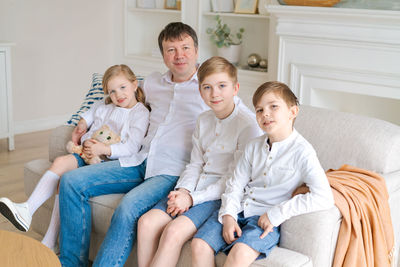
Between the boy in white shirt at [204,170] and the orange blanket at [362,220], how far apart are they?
0.40 m

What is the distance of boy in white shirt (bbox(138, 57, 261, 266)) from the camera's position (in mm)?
1889

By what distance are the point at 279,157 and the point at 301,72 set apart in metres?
1.99

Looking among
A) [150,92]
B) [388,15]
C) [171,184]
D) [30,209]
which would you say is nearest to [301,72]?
[388,15]

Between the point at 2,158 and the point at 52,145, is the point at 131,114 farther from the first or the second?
the point at 2,158

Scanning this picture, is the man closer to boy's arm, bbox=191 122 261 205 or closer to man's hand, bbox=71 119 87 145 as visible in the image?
boy's arm, bbox=191 122 261 205

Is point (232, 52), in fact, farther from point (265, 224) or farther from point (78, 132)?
point (265, 224)

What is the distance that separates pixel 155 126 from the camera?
97.0 inches

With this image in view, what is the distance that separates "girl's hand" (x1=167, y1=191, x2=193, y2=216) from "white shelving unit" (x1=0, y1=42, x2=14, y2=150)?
2609 millimetres

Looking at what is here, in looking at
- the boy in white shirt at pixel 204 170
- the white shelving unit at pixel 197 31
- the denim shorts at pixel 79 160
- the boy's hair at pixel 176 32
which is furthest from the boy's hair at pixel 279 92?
the white shelving unit at pixel 197 31

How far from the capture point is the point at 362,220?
1828 millimetres

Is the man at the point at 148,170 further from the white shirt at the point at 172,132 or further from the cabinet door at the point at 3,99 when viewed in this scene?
the cabinet door at the point at 3,99

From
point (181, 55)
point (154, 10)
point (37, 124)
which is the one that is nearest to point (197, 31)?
point (154, 10)

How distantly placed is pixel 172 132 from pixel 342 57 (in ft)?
5.22

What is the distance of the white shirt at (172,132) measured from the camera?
2.32 m
